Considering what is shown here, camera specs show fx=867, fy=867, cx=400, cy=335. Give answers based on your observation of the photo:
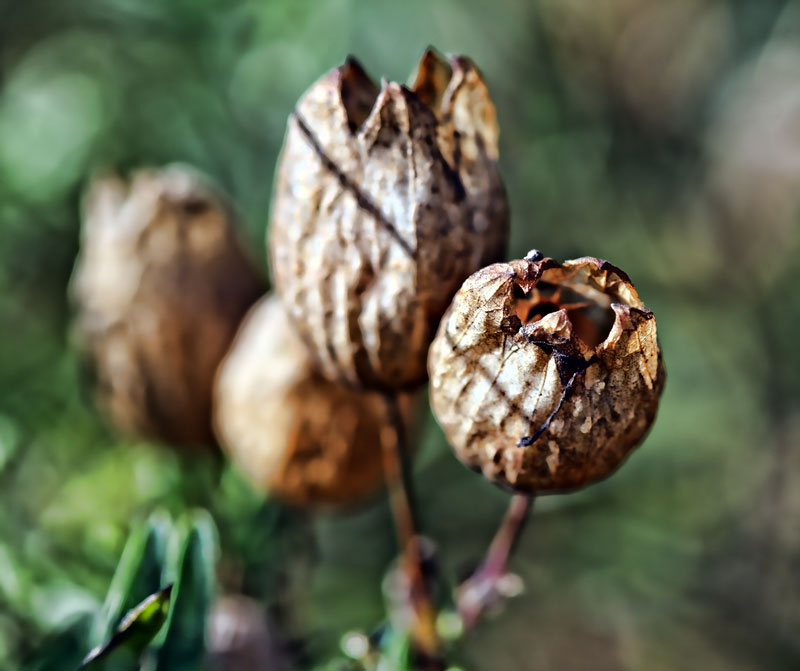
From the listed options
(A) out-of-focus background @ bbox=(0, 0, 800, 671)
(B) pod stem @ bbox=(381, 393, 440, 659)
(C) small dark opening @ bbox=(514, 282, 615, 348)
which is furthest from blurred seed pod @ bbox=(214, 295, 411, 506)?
(A) out-of-focus background @ bbox=(0, 0, 800, 671)

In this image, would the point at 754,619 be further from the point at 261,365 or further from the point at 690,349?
the point at 261,365

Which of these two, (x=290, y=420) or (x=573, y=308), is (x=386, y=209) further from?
(x=290, y=420)

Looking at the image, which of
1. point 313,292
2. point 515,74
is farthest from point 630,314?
point 515,74

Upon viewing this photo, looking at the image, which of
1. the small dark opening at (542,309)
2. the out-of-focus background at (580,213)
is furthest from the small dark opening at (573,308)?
the out-of-focus background at (580,213)

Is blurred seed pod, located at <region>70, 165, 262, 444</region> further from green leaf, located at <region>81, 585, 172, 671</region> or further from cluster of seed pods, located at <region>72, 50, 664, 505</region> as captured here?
green leaf, located at <region>81, 585, 172, 671</region>

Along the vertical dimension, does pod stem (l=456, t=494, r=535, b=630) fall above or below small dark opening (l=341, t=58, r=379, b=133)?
below

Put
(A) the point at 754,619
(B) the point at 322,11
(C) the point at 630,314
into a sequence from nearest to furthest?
(C) the point at 630,314
(A) the point at 754,619
(B) the point at 322,11

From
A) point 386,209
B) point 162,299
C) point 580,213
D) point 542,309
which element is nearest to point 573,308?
point 542,309
